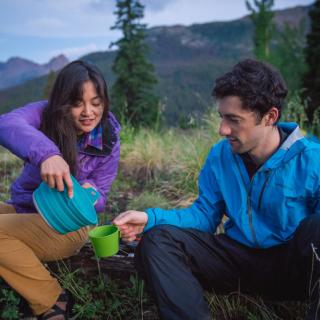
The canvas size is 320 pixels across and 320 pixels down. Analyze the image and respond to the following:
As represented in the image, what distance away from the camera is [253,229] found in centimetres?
201

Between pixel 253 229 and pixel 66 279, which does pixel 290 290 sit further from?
pixel 66 279

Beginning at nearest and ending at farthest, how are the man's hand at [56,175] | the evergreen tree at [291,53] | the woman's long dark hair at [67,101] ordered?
the man's hand at [56,175] → the woman's long dark hair at [67,101] → the evergreen tree at [291,53]

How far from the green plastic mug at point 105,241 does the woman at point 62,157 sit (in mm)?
410

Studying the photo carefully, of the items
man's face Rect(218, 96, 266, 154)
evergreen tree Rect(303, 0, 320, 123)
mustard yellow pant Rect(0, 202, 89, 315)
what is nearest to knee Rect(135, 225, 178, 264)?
man's face Rect(218, 96, 266, 154)

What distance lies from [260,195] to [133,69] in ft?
90.0

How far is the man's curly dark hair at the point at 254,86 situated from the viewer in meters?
1.97

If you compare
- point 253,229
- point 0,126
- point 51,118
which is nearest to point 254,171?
point 253,229

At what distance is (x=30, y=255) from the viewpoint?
227cm

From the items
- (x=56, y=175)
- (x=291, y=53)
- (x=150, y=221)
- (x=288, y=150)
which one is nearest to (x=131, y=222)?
(x=150, y=221)

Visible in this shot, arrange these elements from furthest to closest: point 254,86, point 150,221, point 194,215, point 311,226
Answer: point 194,215
point 150,221
point 254,86
point 311,226

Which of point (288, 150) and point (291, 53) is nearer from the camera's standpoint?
point (288, 150)

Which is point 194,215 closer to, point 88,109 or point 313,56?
point 88,109

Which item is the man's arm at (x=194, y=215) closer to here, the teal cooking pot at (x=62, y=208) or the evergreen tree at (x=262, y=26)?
the teal cooking pot at (x=62, y=208)

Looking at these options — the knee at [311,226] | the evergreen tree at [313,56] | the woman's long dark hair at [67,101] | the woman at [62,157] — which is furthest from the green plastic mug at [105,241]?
the evergreen tree at [313,56]
